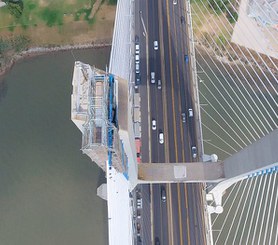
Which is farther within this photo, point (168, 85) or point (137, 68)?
point (137, 68)

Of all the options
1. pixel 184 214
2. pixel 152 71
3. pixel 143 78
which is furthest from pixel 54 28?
pixel 184 214

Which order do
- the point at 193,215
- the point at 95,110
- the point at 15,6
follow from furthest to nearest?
the point at 15,6 < the point at 193,215 < the point at 95,110

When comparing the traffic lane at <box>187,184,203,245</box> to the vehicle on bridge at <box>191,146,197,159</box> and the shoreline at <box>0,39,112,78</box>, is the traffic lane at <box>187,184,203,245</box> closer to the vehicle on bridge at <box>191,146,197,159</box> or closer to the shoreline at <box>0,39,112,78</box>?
the vehicle on bridge at <box>191,146,197,159</box>

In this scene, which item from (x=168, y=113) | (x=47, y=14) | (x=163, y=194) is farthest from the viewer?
(x=47, y=14)

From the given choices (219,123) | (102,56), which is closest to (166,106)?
(219,123)

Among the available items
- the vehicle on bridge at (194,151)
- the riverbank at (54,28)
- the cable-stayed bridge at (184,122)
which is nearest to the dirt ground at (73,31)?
the riverbank at (54,28)

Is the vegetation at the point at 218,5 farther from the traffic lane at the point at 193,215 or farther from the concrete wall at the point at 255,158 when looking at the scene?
the traffic lane at the point at 193,215

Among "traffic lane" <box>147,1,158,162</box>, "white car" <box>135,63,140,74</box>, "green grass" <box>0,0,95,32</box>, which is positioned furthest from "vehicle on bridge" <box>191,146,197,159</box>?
"green grass" <box>0,0,95,32</box>

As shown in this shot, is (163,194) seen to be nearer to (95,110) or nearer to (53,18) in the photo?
(95,110)
